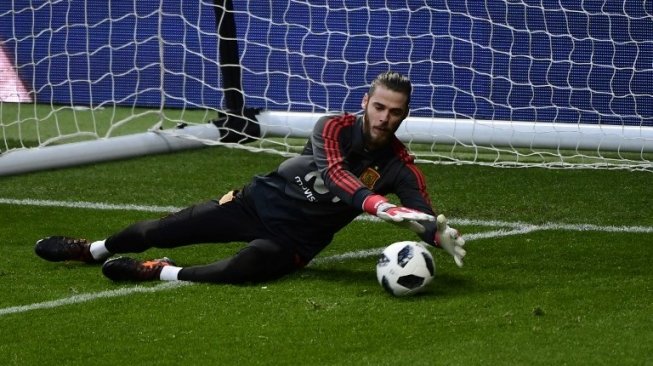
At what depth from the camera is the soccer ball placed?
5469mm

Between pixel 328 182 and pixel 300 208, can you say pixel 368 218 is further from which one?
pixel 328 182

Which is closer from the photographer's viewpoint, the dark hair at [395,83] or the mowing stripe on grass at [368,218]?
the dark hair at [395,83]

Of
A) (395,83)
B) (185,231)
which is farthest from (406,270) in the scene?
(185,231)

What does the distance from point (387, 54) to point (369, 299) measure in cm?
524

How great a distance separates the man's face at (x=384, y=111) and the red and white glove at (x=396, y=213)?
36 centimetres

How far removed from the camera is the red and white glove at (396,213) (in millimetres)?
5352

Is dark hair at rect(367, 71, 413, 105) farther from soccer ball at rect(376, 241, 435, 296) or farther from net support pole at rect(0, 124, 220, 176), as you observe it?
net support pole at rect(0, 124, 220, 176)

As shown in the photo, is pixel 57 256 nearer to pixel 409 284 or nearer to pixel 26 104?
pixel 409 284

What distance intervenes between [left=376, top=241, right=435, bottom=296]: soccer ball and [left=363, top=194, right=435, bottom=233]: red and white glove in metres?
0.13

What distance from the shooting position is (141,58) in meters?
11.7

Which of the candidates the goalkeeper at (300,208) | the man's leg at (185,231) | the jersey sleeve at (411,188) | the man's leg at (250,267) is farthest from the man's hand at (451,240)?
the man's leg at (185,231)

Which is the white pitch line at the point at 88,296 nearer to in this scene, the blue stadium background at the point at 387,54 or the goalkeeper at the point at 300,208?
the goalkeeper at the point at 300,208

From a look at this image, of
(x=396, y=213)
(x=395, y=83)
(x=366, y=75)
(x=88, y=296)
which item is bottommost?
(x=366, y=75)

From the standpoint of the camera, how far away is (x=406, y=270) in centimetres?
547
